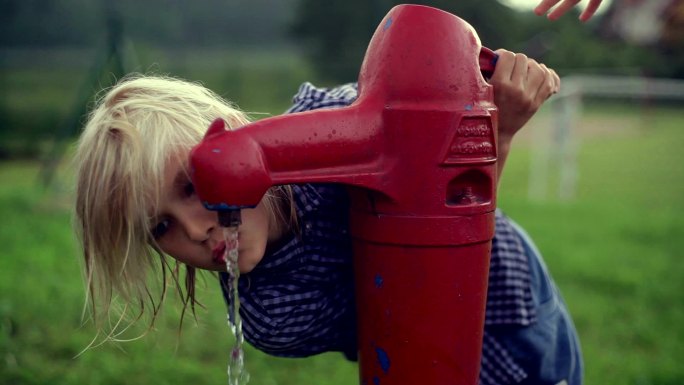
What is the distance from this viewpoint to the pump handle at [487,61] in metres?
1.25

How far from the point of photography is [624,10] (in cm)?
3194

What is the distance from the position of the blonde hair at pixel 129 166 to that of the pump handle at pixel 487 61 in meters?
0.43

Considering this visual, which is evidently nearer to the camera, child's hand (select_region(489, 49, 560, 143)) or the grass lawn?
child's hand (select_region(489, 49, 560, 143))

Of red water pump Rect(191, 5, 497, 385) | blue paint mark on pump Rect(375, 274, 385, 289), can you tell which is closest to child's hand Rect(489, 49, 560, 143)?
red water pump Rect(191, 5, 497, 385)

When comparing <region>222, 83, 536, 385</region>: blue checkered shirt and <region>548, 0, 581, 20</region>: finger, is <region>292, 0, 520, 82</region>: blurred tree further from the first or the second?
<region>222, 83, 536, 385</region>: blue checkered shirt

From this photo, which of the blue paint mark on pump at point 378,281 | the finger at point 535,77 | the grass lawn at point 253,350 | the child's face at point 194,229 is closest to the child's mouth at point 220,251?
the child's face at point 194,229

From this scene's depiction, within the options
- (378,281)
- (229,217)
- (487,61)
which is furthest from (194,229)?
(487,61)

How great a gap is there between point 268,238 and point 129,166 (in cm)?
30

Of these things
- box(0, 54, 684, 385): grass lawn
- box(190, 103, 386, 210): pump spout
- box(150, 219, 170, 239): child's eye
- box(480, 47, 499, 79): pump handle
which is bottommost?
box(0, 54, 684, 385): grass lawn

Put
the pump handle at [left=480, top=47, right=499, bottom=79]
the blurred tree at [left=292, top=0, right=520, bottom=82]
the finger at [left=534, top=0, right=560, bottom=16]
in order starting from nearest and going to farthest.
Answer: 1. the pump handle at [left=480, top=47, right=499, bottom=79]
2. the finger at [left=534, top=0, right=560, bottom=16]
3. the blurred tree at [left=292, top=0, right=520, bottom=82]

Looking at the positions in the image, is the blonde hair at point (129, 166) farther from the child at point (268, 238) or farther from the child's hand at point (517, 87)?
the child's hand at point (517, 87)

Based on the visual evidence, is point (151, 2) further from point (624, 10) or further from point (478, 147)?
point (624, 10)

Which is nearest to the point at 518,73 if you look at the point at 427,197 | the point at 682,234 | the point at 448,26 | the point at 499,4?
the point at 448,26

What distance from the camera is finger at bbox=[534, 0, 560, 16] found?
1.54 meters
